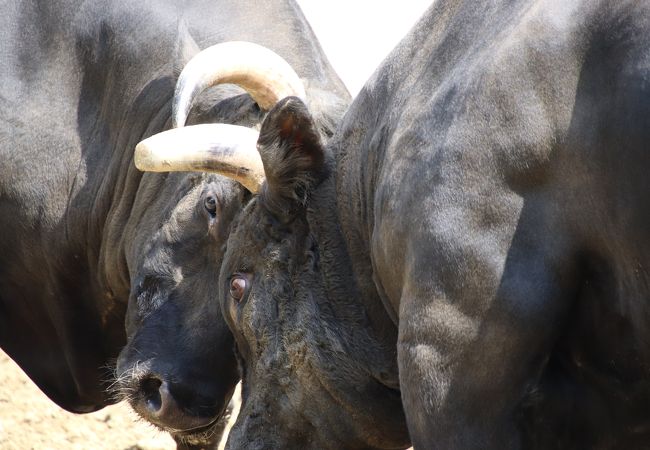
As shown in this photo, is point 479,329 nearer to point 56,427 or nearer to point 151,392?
point 151,392

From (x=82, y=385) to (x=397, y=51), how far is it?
3.01m

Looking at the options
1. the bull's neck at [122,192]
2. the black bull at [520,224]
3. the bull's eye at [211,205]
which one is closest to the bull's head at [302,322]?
the black bull at [520,224]

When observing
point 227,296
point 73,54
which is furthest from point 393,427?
point 73,54

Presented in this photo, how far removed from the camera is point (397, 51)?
165 inches

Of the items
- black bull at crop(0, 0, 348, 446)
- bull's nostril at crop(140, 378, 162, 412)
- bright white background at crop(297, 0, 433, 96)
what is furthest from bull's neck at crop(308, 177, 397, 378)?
bright white background at crop(297, 0, 433, 96)

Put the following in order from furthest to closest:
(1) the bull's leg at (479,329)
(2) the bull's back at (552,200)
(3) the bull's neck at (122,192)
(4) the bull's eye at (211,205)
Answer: (3) the bull's neck at (122,192) → (4) the bull's eye at (211,205) → (1) the bull's leg at (479,329) → (2) the bull's back at (552,200)

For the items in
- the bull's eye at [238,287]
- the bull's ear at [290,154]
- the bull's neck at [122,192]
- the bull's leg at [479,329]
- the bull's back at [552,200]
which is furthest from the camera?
the bull's neck at [122,192]

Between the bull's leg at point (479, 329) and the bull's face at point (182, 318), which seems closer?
the bull's leg at point (479, 329)

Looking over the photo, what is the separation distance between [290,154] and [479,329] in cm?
122

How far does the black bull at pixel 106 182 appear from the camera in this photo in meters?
5.41

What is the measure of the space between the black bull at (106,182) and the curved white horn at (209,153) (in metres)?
0.60

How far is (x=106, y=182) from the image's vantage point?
19.8 ft

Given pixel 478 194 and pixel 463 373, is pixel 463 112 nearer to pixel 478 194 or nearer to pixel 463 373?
pixel 478 194

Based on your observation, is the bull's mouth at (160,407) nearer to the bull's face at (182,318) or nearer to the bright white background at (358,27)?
the bull's face at (182,318)
